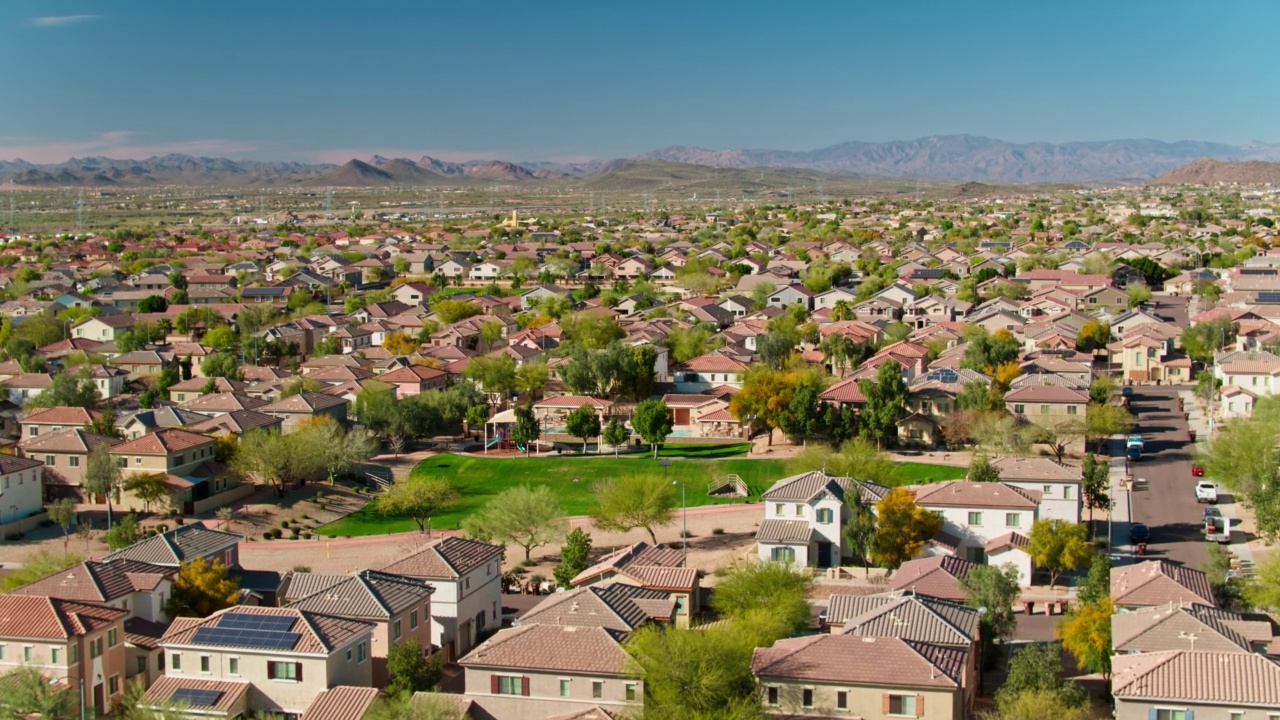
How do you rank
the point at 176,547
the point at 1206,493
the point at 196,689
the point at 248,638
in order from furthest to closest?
the point at 1206,493
the point at 176,547
the point at 248,638
the point at 196,689

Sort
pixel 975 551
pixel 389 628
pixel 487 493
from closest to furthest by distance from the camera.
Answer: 1. pixel 389 628
2. pixel 975 551
3. pixel 487 493

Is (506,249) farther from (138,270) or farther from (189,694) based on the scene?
(189,694)

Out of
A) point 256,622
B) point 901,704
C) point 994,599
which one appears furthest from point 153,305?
point 901,704

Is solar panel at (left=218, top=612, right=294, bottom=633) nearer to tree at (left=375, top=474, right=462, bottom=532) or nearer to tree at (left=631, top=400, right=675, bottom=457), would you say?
tree at (left=375, top=474, right=462, bottom=532)

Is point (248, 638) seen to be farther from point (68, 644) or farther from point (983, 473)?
point (983, 473)

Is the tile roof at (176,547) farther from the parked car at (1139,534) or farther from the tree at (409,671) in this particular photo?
the parked car at (1139,534)

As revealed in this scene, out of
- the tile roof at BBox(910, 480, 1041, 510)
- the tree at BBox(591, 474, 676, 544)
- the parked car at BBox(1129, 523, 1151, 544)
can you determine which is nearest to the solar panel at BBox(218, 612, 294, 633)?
the tree at BBox(591, 474, 676, 544)

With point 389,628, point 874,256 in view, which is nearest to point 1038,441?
point 389,628
